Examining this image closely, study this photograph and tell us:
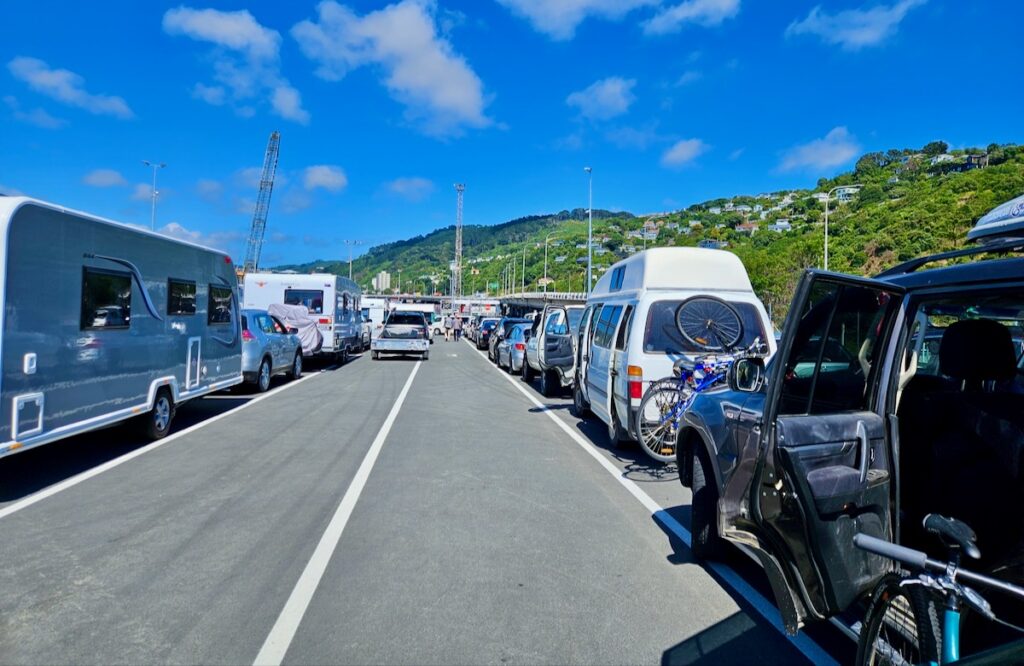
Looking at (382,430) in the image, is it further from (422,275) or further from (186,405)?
(422,275)

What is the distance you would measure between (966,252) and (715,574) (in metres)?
2.84

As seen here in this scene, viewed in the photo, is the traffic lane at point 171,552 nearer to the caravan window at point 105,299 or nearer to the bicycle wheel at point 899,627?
the caravan window at point 105,299

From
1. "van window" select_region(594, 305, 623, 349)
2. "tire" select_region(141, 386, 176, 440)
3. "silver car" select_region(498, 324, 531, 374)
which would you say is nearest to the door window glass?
"van window" select_region(594, 305, 623, 349)

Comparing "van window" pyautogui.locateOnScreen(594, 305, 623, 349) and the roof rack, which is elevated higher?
the roof rack

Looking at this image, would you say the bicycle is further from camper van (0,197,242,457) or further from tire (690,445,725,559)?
camper van (0,197,242,457)

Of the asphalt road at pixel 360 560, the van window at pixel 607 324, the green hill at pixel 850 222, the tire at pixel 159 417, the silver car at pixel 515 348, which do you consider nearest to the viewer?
the asphalt road at pixel 360 560

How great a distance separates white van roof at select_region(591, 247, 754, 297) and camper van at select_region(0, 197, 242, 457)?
6.41 m

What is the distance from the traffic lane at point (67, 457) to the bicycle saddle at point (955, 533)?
743 cm

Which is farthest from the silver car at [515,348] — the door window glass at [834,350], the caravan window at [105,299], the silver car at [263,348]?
the door window glass at [834,350]

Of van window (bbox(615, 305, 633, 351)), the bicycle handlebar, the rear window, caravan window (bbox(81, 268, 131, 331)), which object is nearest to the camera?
the bicycle handlebar

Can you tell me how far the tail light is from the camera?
303 inches

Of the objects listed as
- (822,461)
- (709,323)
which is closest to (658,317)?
(709,323)

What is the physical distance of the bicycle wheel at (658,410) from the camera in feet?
24.7

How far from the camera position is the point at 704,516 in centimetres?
491
